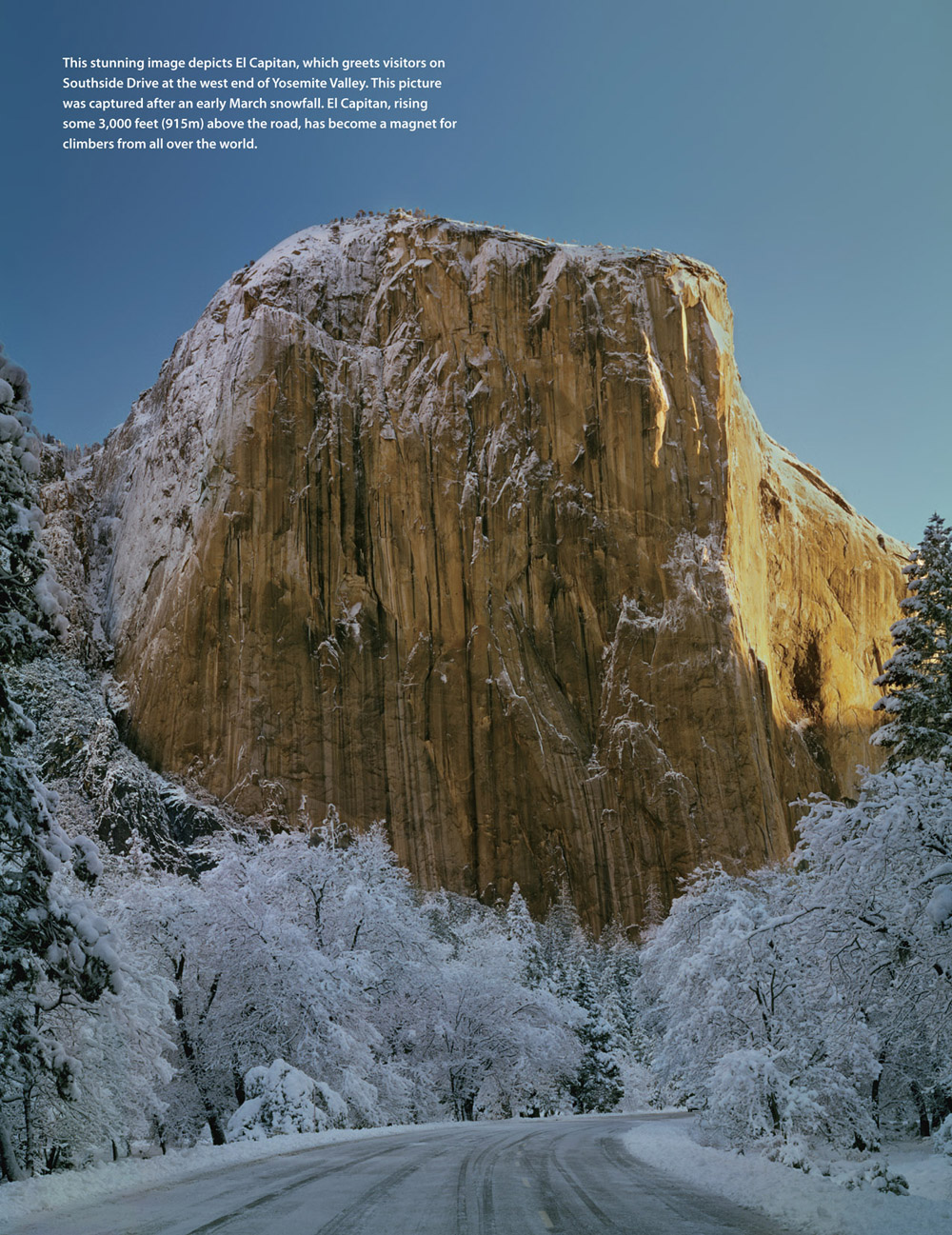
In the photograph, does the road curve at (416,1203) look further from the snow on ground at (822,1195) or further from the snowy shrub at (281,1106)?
the snowy shrub at (281,1106)

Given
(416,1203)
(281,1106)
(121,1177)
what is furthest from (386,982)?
(416,1203)

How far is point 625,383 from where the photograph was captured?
270ft

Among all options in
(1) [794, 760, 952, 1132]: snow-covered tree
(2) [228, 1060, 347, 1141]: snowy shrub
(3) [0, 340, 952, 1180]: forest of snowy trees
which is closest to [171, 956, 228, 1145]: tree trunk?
(3) [0, 340, 952, 1180]: forest of snowy trees

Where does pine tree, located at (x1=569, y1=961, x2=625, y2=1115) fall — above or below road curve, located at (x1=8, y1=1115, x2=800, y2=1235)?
below

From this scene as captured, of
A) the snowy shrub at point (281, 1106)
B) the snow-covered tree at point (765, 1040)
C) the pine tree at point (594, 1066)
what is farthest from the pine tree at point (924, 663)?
the pine tree at point (594, 1066)

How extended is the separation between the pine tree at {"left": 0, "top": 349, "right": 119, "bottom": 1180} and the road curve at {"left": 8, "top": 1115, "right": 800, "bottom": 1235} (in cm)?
192

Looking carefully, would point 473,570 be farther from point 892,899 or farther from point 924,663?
point 892,899

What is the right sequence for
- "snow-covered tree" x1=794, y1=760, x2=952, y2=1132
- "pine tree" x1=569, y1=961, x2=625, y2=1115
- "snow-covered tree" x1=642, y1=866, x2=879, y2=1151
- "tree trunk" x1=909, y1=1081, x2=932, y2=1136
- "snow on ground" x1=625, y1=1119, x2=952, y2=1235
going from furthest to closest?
1. "pine tree" x1=569, y1=961, x2=625, y2=1115
2. "tree trunk" x1=909, y1=1081, x2=932, y2=1136
3. "snow-covered tree" x1=642, y1=866, x2=879, y2=1151
4. "snow-covered tree" x1=794, y1=760, x2=952, y2=1132
5. "snow on ground" x1=625, y1=1119, x2=952, y2=1235

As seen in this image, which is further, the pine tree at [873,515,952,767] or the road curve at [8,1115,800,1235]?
the pine tree at [873,515,952,767]

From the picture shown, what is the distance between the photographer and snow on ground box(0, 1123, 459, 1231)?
1035 centimetres

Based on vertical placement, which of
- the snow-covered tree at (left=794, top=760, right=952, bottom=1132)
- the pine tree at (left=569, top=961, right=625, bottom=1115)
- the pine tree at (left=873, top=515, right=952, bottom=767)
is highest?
the pine tree at (left=873, top=515, right=952, bottom=767)

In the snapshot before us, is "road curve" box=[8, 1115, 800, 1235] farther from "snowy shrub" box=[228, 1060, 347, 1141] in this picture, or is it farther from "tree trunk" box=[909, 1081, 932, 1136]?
"tree trunk" box=[909, 1081, 932, 1136]

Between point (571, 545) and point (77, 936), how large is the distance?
73.0 m

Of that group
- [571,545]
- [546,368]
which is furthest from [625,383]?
[571,545]
